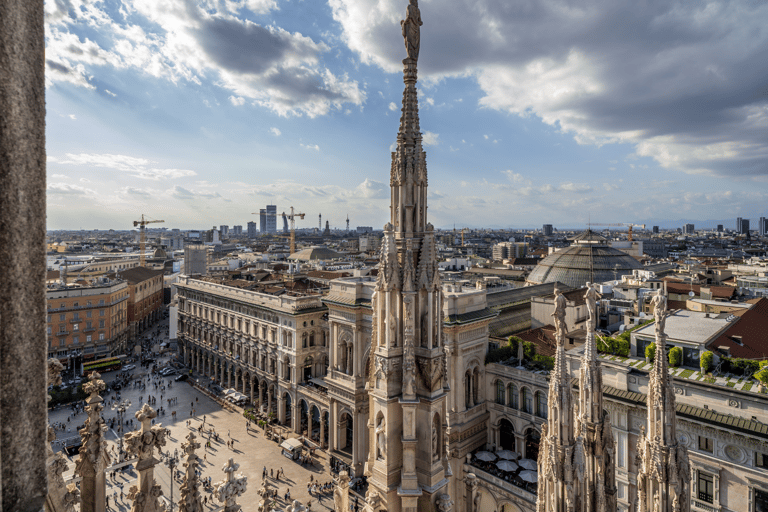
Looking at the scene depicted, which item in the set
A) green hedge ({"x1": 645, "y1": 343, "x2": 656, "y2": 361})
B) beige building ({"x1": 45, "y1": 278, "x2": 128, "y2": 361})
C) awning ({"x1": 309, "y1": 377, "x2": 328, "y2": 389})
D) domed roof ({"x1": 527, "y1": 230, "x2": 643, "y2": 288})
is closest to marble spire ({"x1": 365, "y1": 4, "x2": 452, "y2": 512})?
green hedge ({"x1": 645, "y1": 343, "x2": 656, "y2": 361})

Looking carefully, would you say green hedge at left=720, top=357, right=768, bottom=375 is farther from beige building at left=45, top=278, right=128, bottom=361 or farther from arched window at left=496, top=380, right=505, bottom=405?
beige building at left=45, top=278, right=128, bottom=361

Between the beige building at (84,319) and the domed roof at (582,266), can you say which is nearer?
the beige building at (84,319)

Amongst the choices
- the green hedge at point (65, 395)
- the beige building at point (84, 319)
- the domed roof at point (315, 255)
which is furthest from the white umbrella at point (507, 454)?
the domed roof at point (315, 255)

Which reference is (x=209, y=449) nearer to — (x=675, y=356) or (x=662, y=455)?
(x=675, y=356)

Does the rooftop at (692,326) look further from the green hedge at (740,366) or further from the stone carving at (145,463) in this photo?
the stone carving at (145,463)

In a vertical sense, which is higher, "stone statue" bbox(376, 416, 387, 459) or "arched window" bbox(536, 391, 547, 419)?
"stone statue" bbox(376, 416, 387, 459)
